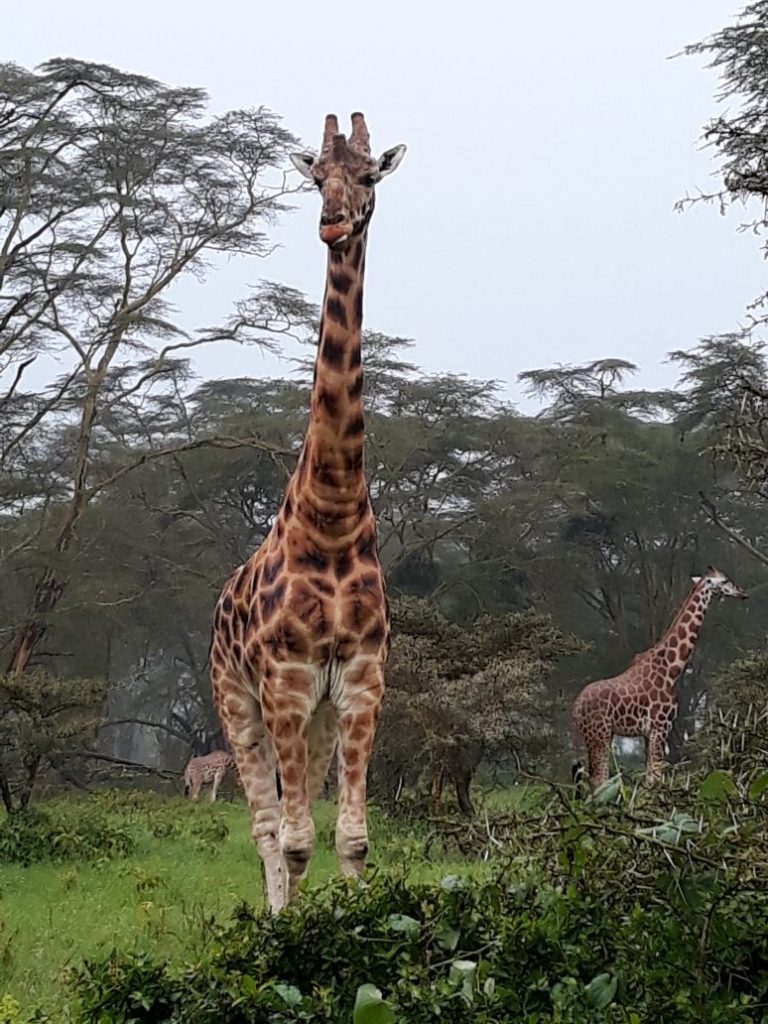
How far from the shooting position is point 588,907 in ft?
8.83

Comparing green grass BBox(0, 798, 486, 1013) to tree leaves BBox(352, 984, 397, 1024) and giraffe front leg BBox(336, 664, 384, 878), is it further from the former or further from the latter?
tree leaves BBox(352, 984, 397, 1024)

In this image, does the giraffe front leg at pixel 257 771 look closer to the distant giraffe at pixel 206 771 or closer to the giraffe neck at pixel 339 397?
the giraffe neck at pixel 339 397

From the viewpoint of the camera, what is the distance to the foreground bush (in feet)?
8.00

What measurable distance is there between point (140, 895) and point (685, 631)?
6480 millimetres

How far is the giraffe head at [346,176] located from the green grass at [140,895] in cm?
189

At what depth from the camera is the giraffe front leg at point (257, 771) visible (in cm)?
473

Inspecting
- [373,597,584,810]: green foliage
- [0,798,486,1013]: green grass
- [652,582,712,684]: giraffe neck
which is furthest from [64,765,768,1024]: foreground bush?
[652,582,712,684]: giraffe neck

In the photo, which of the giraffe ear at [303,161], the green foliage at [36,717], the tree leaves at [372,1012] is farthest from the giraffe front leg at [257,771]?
the green foliage at [36,717]

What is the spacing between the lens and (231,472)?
1872cm

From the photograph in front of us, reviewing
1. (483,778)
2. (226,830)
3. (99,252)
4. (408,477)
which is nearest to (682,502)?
(408,477)

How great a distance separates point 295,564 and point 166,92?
1093 cm

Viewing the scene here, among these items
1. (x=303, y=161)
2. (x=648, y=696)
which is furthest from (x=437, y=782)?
(x=303, y=161)

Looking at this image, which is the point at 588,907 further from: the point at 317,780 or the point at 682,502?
the point at 682,502

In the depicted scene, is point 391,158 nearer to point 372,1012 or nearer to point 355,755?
point 355,755
